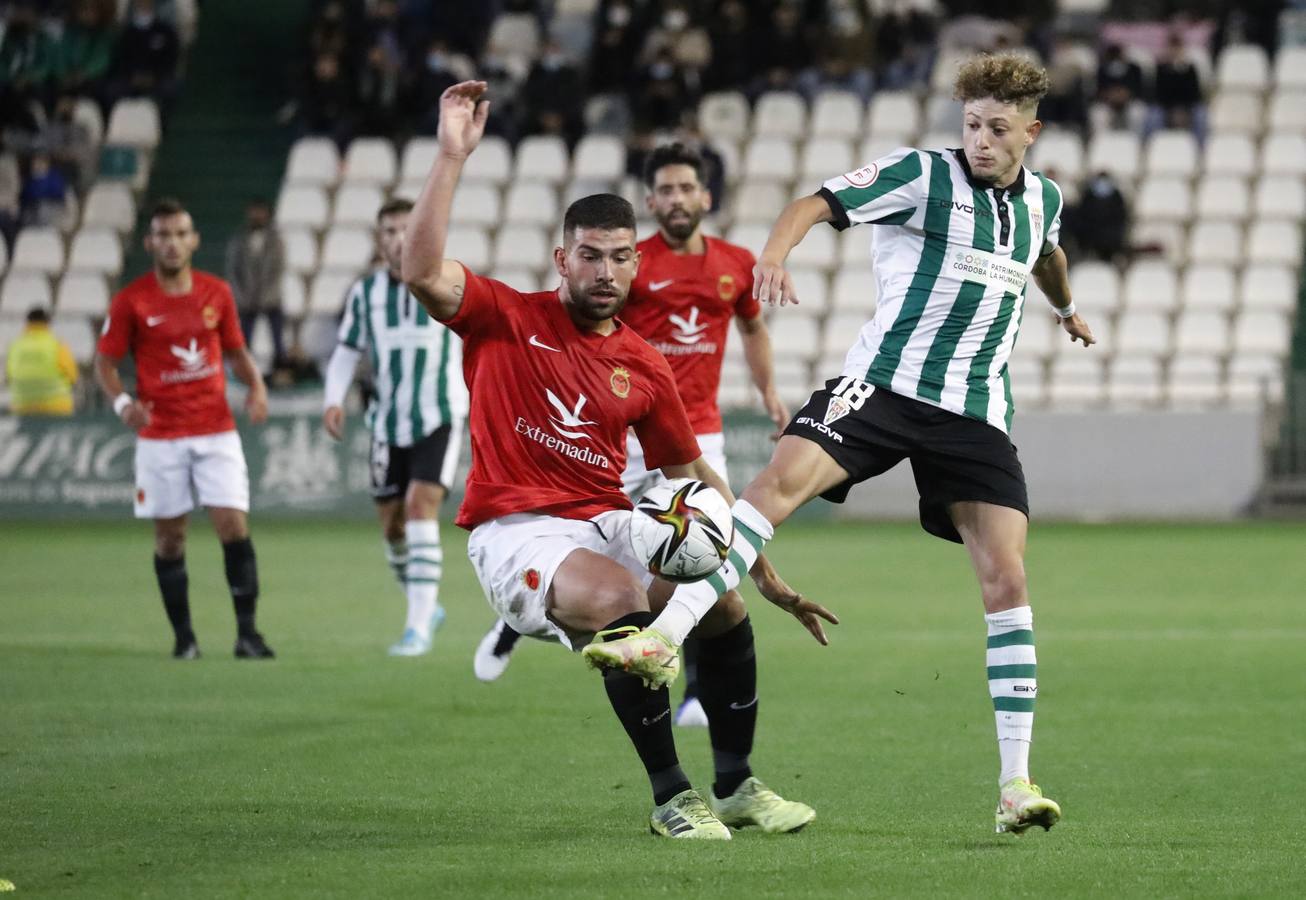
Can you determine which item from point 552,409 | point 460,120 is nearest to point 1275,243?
point 552,409

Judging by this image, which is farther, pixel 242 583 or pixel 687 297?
pixel 242 583

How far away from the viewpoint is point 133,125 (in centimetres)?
2589

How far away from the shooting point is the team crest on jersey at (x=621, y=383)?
241 inches

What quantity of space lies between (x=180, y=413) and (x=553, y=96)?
47.6 ft

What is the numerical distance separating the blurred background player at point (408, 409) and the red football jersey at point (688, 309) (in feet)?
7.76

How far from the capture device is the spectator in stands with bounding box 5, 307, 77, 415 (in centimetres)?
2116

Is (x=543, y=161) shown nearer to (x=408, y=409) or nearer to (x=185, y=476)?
(x=408, y=409)

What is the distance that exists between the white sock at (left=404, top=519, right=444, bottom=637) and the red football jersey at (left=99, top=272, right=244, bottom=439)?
1.26 m

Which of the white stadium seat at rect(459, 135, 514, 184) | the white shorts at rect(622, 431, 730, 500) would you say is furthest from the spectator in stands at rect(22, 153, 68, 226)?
the white shorts at rect(622, 431, 730, 500)

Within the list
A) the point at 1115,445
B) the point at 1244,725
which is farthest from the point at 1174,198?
the point at 1244,725

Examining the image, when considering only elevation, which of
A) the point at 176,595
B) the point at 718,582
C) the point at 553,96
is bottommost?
the point at 176,595

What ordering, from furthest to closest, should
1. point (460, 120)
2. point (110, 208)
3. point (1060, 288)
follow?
1. point (110, 208)
2. point (1060, 288)
3. point (460, 120)

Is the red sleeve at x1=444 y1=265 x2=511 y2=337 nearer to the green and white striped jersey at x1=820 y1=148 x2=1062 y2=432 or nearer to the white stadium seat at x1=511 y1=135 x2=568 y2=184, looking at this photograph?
the green and white striped jersey at x1=820 y1=148 x2=1062 y2=432

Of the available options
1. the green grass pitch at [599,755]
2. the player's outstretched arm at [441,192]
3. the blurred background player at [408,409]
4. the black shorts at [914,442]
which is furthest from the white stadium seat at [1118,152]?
the player's outstretched arm at [441,192]
